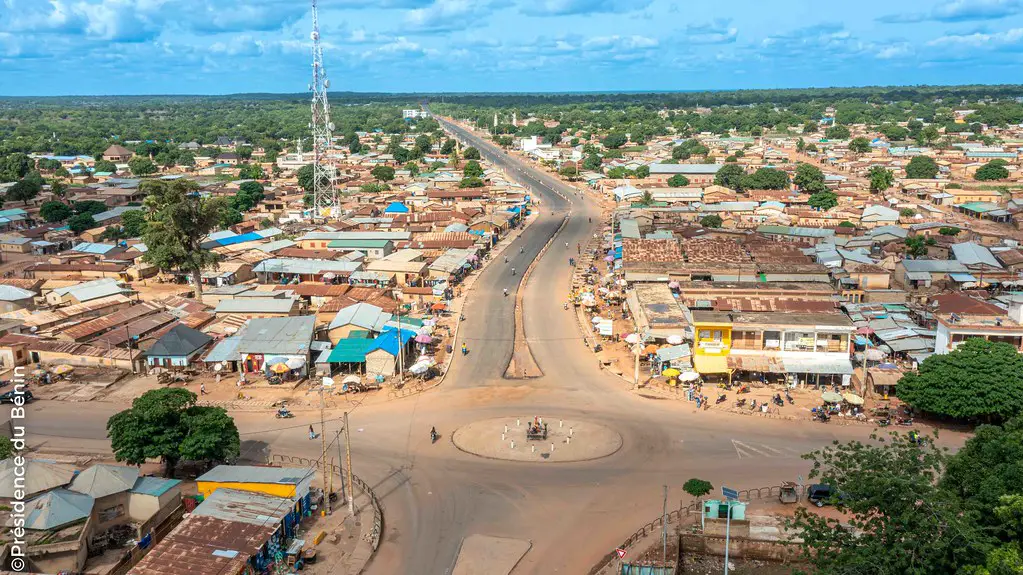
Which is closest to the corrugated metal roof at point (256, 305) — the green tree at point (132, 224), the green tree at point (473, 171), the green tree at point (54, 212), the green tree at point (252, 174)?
the green tree at point (132, 224)

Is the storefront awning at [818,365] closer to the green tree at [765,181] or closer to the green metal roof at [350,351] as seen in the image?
the green metal roof at [350,351]

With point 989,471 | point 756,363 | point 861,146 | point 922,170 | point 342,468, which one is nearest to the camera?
point 989,471

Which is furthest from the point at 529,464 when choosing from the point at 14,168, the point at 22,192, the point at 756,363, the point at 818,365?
the point at 14,168

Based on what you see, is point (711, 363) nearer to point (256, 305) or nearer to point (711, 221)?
point (256, 305)

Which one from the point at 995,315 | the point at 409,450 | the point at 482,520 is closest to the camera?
the point at 482,520

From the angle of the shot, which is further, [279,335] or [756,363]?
[279,335]

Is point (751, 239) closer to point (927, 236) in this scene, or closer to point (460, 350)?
point (927, 236)

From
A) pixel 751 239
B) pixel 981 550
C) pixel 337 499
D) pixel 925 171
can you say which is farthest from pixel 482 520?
pixel 925 171

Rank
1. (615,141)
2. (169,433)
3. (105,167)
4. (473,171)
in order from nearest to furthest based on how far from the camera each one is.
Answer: (169,433), (473,171), (105,167), (615,141)
